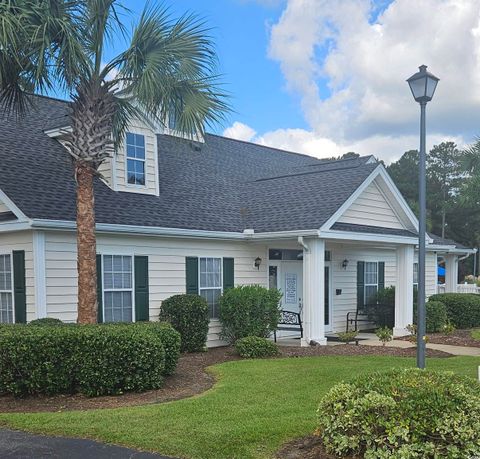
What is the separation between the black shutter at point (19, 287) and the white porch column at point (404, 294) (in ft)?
34.8

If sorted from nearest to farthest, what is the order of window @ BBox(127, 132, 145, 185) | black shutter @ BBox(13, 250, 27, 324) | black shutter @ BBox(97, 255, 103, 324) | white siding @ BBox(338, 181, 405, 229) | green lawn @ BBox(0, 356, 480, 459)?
green lawn @ BBox(0, 356, 480, 459) → black shutter @ BBox(13, 250, 27, 324) → black shutter @ BBox(97, 255, 103, 324) → window @ BBox(127, 132, 145, 185) → white siding @ BBox(338, 181, 405, 229)

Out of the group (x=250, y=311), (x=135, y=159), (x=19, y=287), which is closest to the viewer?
(x=19, y=287)

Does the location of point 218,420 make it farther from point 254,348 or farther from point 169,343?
point 254,348

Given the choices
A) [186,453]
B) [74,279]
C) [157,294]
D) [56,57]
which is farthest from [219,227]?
[186,453]

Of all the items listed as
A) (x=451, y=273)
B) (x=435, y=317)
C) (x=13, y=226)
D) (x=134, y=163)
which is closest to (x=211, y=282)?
(x=134, y=163)

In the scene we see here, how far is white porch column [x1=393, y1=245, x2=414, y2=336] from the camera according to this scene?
643 inches

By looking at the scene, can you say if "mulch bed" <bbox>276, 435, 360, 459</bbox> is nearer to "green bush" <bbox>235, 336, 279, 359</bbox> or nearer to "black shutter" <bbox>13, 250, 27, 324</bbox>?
"green bush" <bbox>235, 336, 279, 359</bbox>

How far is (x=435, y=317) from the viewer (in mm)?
16750

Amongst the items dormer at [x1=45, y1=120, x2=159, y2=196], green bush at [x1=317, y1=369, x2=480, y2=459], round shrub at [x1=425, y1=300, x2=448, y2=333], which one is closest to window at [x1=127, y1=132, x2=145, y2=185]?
dormer at [x1=45, y1=120, x2=159, y2=196]

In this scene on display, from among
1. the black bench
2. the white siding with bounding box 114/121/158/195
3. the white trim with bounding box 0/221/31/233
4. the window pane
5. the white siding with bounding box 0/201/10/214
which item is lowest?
the black bench

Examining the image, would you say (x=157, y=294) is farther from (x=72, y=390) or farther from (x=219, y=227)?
(x=72, y=390)

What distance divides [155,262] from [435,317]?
9135mm

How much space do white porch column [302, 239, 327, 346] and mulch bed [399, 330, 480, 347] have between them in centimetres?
339

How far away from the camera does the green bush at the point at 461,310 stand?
1822 centimetres
